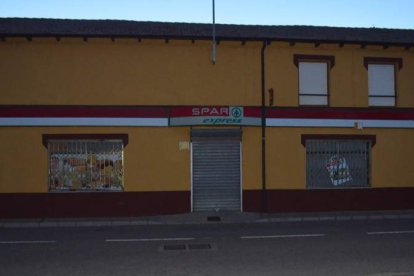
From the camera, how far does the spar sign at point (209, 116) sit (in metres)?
17.5

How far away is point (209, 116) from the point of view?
17469mm

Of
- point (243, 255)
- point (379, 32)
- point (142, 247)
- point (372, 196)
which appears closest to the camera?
point (243, 255)

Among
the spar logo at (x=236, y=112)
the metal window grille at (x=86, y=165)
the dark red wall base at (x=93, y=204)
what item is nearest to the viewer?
the dark red wall base at (x=93, y=204)

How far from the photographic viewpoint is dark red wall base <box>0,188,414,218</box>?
17.3 meters

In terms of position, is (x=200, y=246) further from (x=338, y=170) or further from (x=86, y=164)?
(x=338, y=170)

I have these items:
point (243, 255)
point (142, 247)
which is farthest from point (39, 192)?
point (243, 255)

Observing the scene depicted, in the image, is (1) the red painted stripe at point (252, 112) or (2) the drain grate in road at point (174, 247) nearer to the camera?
(2) the drain grate in road at point (174, 247)

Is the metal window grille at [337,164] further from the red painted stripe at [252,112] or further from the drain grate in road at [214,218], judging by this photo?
the drain grate in road at [214,218]

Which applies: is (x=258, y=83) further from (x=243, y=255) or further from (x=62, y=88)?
(x=243, y=255)

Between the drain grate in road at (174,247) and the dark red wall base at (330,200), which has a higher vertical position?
the dark red wall base at (330,200)

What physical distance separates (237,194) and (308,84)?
475 centimetres

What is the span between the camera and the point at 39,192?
17.4 meters

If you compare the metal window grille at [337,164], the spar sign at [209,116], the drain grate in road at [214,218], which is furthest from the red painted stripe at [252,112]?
the drain grate in road at [214,218]

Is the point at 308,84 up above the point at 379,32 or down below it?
below
